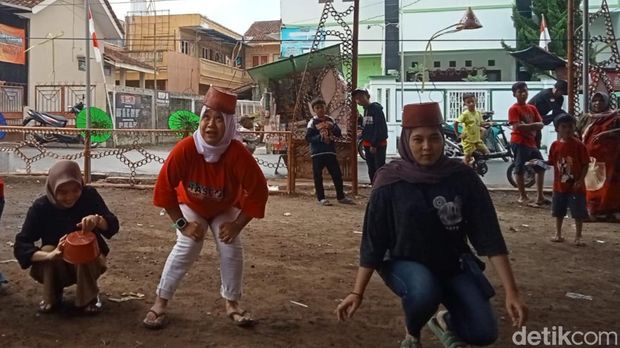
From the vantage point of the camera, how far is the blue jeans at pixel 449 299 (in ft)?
9.29

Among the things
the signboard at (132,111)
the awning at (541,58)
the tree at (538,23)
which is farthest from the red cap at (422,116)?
the signboard at (132,111)

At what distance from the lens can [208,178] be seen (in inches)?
145

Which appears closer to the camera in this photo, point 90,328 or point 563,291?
point 90,328

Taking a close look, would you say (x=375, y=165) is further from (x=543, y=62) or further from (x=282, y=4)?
(x=282, y=4)

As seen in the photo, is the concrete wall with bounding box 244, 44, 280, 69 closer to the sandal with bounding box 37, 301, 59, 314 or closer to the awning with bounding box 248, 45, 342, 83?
the awning with bounding box 248, 45, 342, 83

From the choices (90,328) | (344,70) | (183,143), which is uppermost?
(344,70)

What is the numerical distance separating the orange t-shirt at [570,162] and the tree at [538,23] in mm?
16743

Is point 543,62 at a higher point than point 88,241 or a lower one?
higher

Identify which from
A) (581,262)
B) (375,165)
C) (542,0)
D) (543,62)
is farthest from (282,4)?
(581,262)

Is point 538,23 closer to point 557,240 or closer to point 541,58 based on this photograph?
point 541,58

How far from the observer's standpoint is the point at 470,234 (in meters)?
3.01

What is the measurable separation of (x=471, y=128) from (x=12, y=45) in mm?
19039

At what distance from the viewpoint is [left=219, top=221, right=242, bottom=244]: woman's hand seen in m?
3.67

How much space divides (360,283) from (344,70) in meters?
8.02
